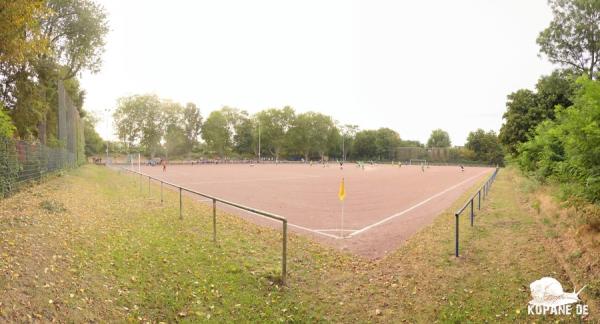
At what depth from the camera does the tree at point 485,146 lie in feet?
329

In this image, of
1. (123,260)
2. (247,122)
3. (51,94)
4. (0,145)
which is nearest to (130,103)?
(247,122)

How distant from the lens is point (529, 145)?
18.9 m

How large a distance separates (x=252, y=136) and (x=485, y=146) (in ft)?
240

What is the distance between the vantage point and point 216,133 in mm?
105562

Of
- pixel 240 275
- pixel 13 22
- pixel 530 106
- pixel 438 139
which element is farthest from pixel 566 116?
pixel 438 139

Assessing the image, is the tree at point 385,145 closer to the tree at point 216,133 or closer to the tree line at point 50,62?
the tree at point 216,133

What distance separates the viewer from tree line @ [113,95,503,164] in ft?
310

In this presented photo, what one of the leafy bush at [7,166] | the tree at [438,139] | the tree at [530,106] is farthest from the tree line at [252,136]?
the leafy bush at [7,166]

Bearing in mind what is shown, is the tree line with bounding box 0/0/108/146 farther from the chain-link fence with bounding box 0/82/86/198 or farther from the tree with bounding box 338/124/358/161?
the tree with bounding box 338/124/358/161

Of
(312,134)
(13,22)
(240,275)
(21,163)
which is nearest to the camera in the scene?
(240,275)

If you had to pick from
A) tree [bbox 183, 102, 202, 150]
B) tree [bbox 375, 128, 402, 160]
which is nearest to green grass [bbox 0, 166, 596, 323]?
tree [bbox 183, 102, 202, 150]

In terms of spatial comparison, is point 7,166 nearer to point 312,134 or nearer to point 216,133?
point 216,133

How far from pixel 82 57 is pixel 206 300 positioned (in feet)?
94.7

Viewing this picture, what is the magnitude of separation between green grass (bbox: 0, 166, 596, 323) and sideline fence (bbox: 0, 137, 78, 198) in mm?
1764
